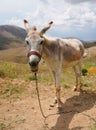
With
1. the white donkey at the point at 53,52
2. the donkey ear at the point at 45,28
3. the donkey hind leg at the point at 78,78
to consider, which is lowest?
the donkey hind leg at the point at 78,78

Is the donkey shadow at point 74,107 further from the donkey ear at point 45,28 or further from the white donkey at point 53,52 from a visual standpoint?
the donkey ear at point 45,28

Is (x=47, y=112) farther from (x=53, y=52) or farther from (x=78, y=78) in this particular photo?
(x=78, y=78)

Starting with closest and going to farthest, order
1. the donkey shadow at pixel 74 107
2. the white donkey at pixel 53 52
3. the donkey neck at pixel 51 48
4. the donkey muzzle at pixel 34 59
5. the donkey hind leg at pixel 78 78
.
Result: the donkey muzzle at pixel 34 59 < the white donkey at pixel 53 52 < the donkey shadow at pixel 74 107 < the donkey neck at pixel 51 48 < the donkey hind leg at pixel 78 78

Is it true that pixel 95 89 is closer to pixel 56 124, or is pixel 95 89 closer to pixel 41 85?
pixel 41 85

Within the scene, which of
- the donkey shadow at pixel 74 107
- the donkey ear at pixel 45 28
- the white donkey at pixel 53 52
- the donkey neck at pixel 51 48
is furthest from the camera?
the donkey neck at pixel 51 48

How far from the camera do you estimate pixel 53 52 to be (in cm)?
Result: 1126

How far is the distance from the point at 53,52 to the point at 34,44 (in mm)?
1684

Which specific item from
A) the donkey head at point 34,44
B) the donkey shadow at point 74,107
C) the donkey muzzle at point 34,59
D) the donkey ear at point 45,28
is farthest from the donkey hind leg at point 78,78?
the donkey muzzle at point 34,59

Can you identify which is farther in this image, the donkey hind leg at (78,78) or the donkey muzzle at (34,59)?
the donkey hind leg at (78,78)

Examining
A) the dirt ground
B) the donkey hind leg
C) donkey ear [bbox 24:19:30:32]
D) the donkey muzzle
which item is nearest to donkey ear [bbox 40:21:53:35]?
donkey ear [bbox 24:19:30:32]

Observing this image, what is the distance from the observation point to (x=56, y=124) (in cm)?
1020

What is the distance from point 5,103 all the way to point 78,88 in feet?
10.8

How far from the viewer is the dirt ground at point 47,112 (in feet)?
33.2

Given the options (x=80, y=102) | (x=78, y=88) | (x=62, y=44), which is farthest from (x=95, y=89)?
(x=62, y=44)
